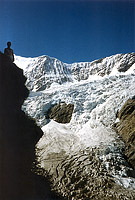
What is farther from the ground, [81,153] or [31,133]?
[31,133]

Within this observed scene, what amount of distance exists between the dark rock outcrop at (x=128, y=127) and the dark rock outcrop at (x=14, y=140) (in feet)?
26.7

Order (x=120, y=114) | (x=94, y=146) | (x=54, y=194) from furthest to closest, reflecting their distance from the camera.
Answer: (x=120, y=114)
(x=94, y=146)
(x=54, y=194)

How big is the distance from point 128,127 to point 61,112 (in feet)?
35.4

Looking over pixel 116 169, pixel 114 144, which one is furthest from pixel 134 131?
pixel 116 169

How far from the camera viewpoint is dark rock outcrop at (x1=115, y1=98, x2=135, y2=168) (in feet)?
49.9

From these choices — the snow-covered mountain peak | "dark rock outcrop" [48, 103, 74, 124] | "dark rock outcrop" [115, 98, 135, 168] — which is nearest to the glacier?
"dark rock outcrop" [115, 98, 135, 168]

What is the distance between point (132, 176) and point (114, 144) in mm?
3736

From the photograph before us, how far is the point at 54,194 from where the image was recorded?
1085 centimetres

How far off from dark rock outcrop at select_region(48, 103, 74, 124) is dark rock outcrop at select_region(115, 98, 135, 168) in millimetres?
7329

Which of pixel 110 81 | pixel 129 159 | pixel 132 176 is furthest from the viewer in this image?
pixel 110 81

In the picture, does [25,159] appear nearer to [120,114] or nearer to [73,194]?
[73,194]

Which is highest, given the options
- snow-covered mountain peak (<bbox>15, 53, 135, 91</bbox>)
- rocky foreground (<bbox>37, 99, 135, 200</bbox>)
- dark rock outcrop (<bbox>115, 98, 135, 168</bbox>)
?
snow-covered mountain peak (<bbox>15, 53, 135, 91</bbox>)

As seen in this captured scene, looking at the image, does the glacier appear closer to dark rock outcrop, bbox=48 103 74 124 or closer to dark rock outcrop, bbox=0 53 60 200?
dark rock outcrop, bbox=48 103 74 124

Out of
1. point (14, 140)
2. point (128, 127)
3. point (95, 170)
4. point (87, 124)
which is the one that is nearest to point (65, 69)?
point (87, 124)
